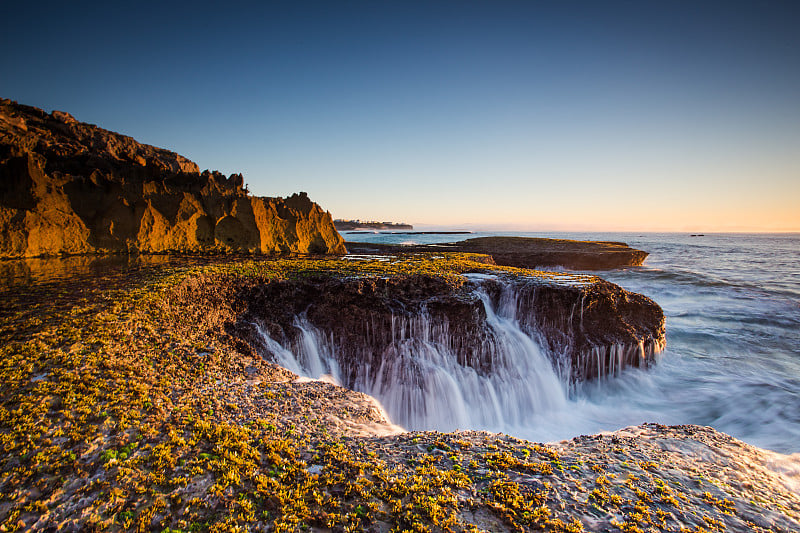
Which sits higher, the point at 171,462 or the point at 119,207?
the point at 119,207

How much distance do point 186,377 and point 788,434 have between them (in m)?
19.1

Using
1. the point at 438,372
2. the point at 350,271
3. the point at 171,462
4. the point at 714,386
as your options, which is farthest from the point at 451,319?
the point at 714,386

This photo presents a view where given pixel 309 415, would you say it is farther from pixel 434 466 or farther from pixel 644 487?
pixel 644 487

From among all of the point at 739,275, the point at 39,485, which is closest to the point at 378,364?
the point at 39,485

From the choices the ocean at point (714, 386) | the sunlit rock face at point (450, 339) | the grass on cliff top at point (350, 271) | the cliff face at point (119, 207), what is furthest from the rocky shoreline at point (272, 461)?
the cliff face at point (119, 207)

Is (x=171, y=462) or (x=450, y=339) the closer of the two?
(x=171, y=462)

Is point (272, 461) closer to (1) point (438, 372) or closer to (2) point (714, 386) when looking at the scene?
(1) point (438, 372)

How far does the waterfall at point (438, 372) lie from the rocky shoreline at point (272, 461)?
305 centimetres

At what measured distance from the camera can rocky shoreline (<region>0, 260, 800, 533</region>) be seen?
14.6 ft

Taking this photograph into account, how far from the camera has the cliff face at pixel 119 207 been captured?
53.2ft

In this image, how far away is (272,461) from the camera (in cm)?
543

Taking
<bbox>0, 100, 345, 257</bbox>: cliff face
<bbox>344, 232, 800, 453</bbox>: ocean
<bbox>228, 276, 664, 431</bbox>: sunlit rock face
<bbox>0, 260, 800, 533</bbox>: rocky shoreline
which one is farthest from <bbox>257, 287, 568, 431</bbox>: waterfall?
<bbox>0, 100, 345, 257</bbox>: cliff face

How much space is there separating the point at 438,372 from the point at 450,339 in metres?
1.49

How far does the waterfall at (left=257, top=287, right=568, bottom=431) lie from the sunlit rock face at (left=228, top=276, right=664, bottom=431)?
0.04 metres
